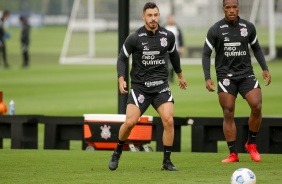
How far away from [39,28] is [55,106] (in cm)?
5522

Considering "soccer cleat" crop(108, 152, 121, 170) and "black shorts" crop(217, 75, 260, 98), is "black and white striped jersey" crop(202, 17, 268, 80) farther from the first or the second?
"soccer cleat" crop(108, 152, 121, 170)

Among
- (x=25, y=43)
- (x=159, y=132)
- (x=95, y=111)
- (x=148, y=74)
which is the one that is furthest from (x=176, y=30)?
(x=25, y=43)

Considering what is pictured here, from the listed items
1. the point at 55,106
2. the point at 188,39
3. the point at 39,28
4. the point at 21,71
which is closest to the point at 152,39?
the point at 55,106

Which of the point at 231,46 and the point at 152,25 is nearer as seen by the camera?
the point at 152,25

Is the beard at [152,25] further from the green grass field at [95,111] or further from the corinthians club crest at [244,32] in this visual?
the green grass field at [95,111]

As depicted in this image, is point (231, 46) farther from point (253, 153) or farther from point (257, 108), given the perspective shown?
point (253, 153)

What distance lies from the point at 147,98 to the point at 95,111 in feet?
39.8

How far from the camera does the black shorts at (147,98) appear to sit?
13422mm

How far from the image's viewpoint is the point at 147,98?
44.3 feet

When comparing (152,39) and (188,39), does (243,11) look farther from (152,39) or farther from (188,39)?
(152,39)

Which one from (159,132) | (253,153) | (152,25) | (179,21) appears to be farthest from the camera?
(179,21)

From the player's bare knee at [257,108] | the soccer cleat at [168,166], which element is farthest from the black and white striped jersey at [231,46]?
the soccer cleat at [168,166]

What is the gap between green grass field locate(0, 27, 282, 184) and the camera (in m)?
12.8

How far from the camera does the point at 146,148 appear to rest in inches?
654
